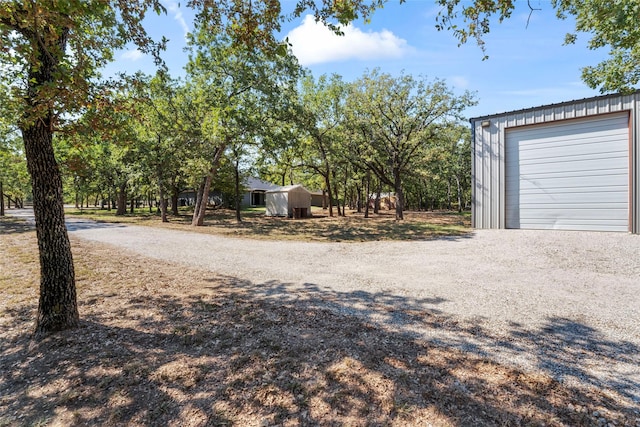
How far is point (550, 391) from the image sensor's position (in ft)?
7.88

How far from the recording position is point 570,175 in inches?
394

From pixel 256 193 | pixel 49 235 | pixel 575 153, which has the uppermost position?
pixel 256 193

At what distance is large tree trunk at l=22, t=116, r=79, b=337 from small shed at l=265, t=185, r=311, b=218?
774 inches

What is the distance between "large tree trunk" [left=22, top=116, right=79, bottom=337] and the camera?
3414 millimetres

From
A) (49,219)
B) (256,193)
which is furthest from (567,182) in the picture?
(256,193)

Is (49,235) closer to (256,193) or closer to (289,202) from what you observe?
(289,202)

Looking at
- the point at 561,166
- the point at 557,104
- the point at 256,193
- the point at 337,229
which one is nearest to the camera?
the point at 557,104

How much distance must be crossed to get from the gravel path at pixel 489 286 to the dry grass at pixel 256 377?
36 cm

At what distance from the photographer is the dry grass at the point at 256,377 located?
221cm

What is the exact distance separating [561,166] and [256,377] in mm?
11776

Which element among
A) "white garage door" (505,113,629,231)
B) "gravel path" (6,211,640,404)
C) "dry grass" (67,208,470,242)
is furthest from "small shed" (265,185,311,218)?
"white garage door" (505,113,629,231)

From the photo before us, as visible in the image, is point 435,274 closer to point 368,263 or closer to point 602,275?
point 368,263

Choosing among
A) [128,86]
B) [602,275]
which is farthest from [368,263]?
[128,86]

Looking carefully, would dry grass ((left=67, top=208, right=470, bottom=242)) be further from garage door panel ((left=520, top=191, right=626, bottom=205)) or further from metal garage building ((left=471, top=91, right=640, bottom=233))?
garage door panel ((left=520, top=191, right=626, bottom=205))
